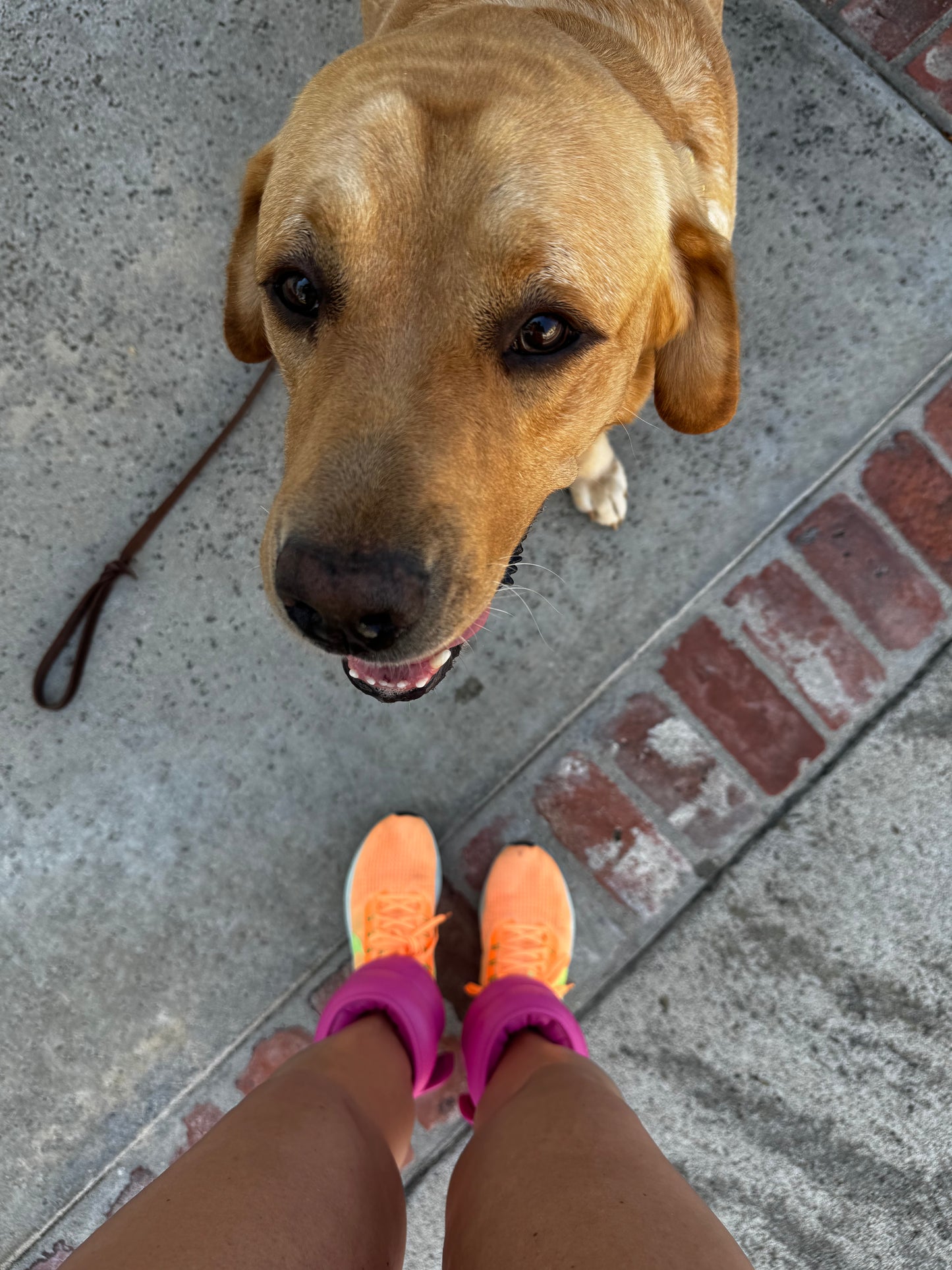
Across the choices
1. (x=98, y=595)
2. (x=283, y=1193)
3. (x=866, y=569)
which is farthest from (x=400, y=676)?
(x=866, y=569)

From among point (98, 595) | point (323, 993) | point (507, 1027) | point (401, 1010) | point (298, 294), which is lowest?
point (323, 993)

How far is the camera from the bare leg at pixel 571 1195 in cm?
132

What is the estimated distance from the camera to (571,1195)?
1.42 m

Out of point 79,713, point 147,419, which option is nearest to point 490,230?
point 147,419

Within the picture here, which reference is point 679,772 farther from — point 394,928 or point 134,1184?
point 134,1184

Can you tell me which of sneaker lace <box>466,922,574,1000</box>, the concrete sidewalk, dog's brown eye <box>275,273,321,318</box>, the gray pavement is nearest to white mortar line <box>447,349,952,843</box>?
the concrete sidewalk

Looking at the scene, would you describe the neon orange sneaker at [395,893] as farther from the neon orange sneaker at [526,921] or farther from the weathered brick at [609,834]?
the weathered brick at [609,834]

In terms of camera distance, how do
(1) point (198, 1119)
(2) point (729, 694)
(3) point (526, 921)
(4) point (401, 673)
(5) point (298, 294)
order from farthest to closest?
1. (2) point (729, 694)
2. (1) point (198, 1119)
3. (3) point (526, 921)
4. (4) point (401, 673)
5. (5) point (298, 294)

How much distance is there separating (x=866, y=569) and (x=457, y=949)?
1894mm

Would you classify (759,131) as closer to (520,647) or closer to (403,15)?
(403,15)

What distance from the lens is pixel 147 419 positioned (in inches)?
104

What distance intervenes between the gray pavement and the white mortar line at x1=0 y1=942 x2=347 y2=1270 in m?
0.71

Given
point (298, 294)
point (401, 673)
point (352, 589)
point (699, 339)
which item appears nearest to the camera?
point (352, 589)

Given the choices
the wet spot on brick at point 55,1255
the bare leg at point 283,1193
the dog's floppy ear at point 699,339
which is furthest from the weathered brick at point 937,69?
the wet spot on brick at point 55,1255
